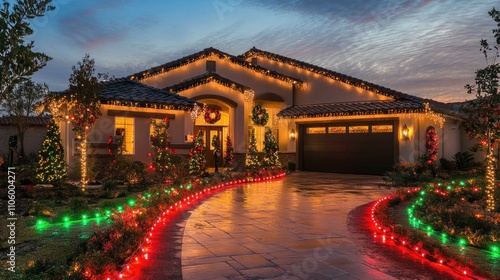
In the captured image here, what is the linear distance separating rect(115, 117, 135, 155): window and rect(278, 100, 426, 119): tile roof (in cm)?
983

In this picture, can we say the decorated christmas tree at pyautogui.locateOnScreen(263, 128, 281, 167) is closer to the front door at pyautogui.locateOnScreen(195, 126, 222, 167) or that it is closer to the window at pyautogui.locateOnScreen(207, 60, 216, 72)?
the front door at pyautogui.locateOnScreen(195, 126, 222, 167)

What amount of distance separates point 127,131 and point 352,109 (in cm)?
1122

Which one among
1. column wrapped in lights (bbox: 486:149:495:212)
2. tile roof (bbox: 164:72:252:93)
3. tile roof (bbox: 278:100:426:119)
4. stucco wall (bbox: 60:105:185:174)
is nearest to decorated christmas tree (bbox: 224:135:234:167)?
tile roof (bbox: 164:72:252:93)

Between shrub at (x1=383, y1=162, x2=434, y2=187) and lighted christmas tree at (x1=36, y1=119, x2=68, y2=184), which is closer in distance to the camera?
lighted christmas tree at (x1=36, y1=119, x2=68, y2=184)

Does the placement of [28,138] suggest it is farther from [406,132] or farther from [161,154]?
[406,132]

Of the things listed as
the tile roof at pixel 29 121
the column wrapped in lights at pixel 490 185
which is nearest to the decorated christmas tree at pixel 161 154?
the column wrapped in lights at pixel 490 185

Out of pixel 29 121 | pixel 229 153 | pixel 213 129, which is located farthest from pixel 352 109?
pixel 29 121

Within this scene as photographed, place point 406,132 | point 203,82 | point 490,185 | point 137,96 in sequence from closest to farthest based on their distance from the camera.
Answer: point 490,185 < point 137,96 < point 406,132 < point 203,82

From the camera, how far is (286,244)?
7215mm

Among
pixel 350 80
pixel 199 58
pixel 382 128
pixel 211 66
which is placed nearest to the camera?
pixel 382 128

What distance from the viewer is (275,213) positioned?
1036 centimetres

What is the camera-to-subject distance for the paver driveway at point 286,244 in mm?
5699

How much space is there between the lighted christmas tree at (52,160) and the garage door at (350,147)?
45.0ft

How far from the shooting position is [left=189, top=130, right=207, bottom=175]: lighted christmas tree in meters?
19.5
